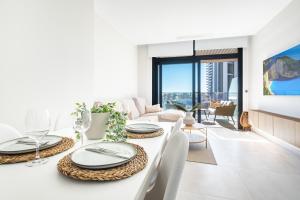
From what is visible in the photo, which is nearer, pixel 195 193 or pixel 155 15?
pixel 195 193

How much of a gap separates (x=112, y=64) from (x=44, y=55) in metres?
2.36

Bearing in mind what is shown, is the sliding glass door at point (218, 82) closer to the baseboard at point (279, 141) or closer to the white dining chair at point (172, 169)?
the baseboard at point (279, 141)

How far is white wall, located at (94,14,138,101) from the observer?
3.50 metres

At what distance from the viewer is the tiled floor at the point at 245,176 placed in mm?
1641

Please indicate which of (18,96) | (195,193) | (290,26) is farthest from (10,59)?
(290,26)

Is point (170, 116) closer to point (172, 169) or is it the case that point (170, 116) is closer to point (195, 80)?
point (195, 80)

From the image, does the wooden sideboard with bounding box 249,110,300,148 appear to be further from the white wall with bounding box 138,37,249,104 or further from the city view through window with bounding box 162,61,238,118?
the city view through window with bounding box 162,61,238,118

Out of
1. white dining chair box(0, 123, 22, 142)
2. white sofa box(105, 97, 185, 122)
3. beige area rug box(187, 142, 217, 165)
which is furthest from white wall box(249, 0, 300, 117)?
white dining chair box(0, 123, 22, 142)

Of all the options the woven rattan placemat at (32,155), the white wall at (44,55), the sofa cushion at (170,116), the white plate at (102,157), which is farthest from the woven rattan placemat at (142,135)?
the sofa cushion at (170,116)

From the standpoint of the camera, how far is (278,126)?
118 inches

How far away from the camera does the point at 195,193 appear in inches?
65.5

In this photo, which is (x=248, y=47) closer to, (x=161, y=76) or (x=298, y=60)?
(x=298, y=60)

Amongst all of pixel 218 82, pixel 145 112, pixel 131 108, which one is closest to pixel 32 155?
pixel 131 108

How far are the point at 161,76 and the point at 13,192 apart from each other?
5549 mm
